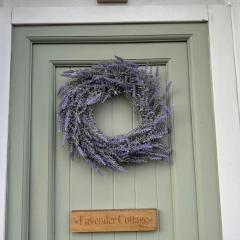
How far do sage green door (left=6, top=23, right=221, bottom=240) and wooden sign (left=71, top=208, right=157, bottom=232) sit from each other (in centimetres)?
3

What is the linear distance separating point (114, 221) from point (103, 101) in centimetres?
49

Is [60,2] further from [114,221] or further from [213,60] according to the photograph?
[114,221]

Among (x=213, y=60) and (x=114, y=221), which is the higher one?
(x=213, y=60)

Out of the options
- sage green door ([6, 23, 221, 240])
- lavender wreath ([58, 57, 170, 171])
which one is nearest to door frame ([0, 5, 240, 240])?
sage green door ([6, 23, 221, 240])

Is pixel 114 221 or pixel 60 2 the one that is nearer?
pixel 114 221

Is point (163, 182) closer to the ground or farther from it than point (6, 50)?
closer to the ground

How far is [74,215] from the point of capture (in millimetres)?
1713

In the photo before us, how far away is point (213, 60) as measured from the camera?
1.78m

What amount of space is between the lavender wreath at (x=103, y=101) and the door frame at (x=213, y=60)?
217 mm

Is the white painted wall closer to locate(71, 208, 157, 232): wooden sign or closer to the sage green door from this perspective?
the sage green door

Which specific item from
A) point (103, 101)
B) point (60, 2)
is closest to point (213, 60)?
point (103, 101)

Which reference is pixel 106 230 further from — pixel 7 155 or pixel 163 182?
pixel 7 155

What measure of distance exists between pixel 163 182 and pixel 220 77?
0.50 meters

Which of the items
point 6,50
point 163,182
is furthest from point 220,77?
point 6,50
